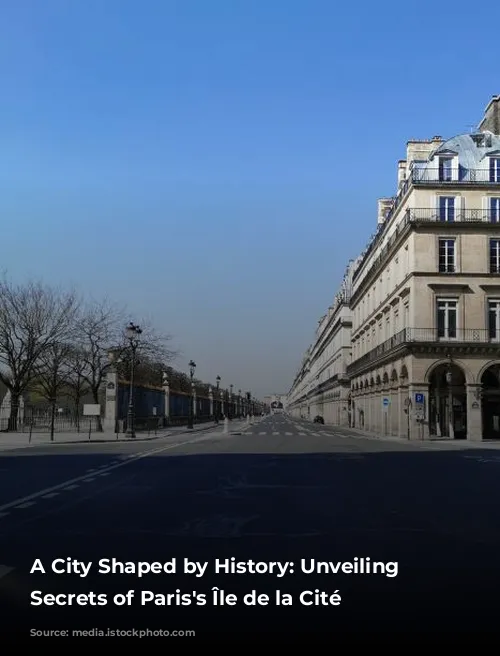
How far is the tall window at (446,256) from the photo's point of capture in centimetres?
5122

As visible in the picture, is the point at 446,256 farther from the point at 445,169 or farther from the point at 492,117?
the point at 492,117

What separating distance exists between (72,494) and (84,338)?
45334 mm

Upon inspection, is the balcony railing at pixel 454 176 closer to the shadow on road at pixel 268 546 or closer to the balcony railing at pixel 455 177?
the balcony railing at pixel 455 177

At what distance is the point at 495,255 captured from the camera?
2016 inches

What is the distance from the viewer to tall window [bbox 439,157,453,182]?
5238 centimetres

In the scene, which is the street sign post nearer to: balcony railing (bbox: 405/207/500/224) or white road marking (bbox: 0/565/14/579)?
balcony railing (bbox: 405/207/500/224)

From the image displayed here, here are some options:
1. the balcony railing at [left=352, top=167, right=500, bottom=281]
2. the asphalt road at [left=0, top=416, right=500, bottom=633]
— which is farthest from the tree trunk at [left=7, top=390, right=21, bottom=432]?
the asphalt road at [left=0, top=416, right=500, bottom=633]

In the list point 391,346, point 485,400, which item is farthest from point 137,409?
point 485,400

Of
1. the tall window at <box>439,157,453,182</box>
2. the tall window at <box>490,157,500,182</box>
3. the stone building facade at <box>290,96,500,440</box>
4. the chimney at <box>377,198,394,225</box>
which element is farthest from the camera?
the chimney at <box>377,198,394,225</box>

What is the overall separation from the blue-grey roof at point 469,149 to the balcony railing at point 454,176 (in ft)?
2.31

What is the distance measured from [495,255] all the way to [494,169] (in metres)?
6.64

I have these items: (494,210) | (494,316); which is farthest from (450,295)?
(494,210)

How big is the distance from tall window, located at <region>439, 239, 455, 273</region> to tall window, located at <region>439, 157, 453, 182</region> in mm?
4611

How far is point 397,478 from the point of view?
18.6 meters
